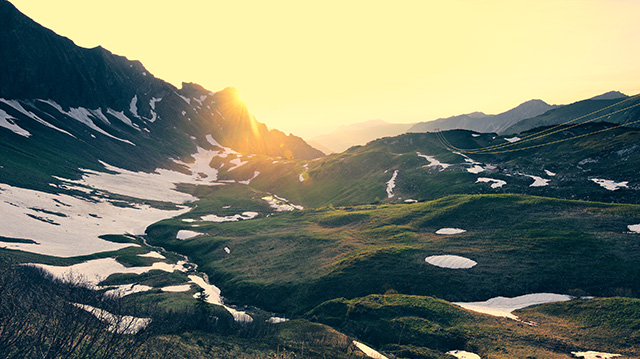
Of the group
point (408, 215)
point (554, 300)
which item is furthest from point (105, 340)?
point (408, 215)

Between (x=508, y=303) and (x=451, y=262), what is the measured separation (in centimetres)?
1223

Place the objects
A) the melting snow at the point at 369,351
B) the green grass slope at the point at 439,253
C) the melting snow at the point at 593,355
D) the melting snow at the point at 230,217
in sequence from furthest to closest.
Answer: the melting snow at the point at 230,217, the green grass slope at the point at 439,253, the melting snow at the point at 369,351, the melting snow at the point at 593,355

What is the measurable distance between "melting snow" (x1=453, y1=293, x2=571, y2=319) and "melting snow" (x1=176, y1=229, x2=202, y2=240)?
8089 centimetres

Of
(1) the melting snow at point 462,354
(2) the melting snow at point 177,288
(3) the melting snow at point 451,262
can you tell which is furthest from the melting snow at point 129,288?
(3) the melting snow at point 451,262

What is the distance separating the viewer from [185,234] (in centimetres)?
10119

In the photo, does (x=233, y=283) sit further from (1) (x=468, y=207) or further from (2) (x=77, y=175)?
(2) (x=77, y=175)

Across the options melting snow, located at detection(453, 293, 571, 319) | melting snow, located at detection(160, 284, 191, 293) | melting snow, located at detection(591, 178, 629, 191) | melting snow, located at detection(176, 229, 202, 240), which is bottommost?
melting snow, located at detection(453, 293, 571, 319)

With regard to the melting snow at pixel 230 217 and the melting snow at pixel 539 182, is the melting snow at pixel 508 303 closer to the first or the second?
the melting snow at pixel 539 182

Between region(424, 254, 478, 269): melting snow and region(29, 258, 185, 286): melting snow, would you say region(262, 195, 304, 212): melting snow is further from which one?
region(424, 254, 478, 269): melting snow

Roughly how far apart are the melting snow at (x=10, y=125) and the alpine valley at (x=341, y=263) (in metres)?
1.43

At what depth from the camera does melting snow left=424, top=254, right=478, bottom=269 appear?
55719 mm

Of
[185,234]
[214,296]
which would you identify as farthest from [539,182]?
[185,234]

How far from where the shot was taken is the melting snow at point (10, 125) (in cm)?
14554

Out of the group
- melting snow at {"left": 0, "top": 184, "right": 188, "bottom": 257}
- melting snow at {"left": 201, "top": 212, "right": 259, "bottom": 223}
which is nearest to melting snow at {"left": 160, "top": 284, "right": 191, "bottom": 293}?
melting snow at {"left": 0, "top": 184, "right": 188, "bottom": 257}
